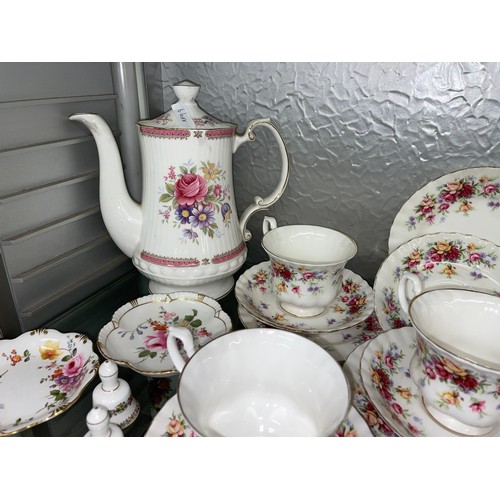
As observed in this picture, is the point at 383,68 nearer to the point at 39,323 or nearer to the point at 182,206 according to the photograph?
the point at 182,206

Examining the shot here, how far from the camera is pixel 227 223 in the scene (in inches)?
21.8

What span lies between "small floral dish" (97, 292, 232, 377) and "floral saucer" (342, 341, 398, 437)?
0.50 ft

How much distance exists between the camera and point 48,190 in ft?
1.68

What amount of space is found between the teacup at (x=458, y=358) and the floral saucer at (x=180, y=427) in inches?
3.2

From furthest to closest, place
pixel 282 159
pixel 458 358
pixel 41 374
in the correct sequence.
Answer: pixel 282 159 < pixel 41 374 < pixel 458 358

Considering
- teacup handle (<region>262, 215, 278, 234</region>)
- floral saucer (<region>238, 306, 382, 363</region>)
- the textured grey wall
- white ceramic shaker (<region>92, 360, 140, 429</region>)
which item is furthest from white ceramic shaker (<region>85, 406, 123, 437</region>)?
the textured grey wall

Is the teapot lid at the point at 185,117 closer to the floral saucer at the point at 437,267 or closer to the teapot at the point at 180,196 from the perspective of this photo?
the teapot at the point at 180,196

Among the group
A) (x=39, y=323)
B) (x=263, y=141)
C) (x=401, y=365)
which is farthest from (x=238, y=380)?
(x=263, y=141)

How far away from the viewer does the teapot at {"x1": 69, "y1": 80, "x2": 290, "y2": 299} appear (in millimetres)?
504

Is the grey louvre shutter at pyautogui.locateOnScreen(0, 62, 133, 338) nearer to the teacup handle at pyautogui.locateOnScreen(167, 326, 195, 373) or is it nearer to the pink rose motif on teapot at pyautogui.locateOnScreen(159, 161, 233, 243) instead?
the pink rose motif on teapot at pyautogui.locateOnScreen(159, 161, 233, 243)

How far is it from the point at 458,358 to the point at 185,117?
0.39 meters

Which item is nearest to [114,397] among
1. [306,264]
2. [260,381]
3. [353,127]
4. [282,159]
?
[260,381]

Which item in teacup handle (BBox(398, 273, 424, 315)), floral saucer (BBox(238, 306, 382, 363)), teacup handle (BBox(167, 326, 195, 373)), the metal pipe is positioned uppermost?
the metal pipe

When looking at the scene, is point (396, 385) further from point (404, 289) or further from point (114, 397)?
point (114, 397)
